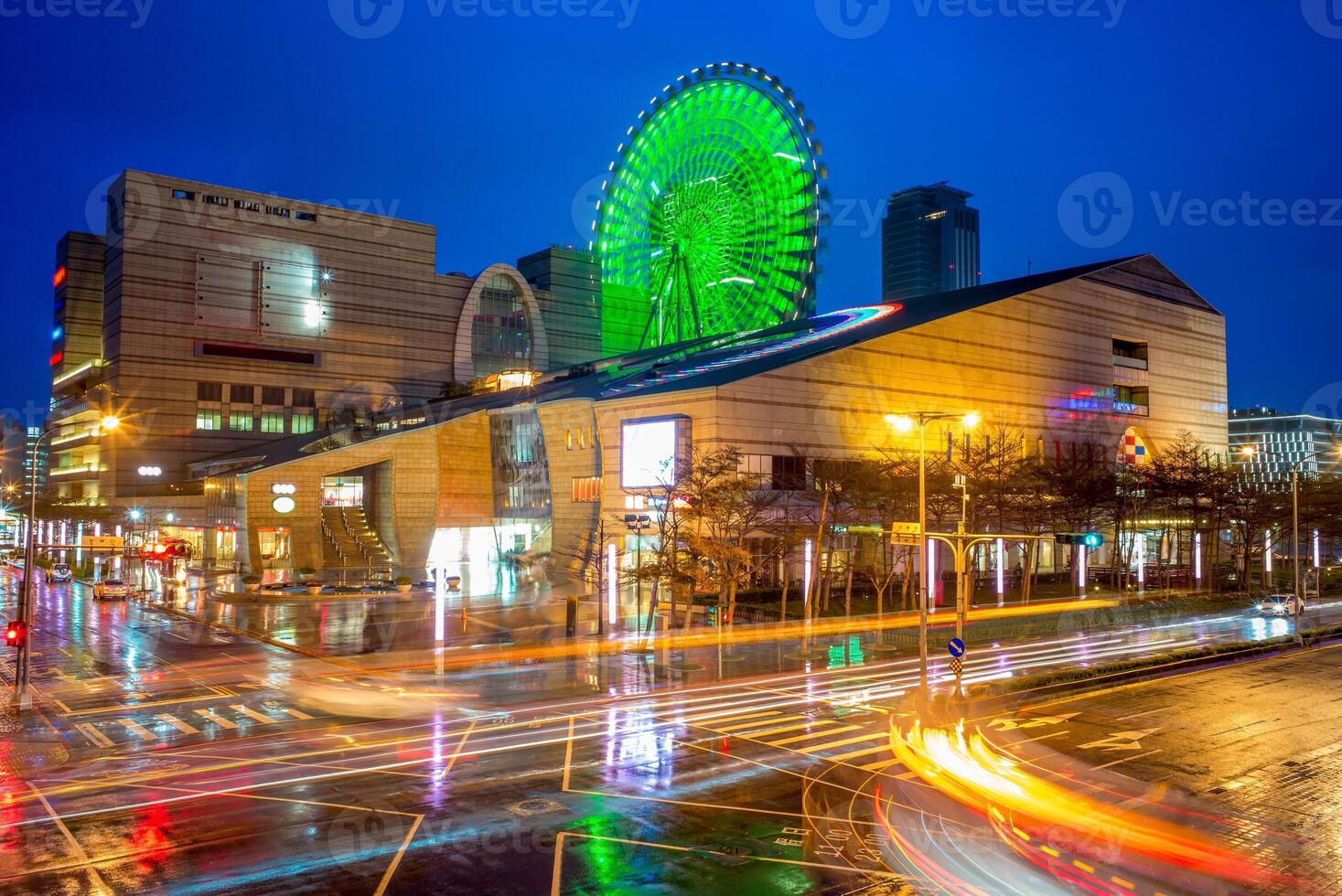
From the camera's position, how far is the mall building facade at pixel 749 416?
62062 millimetres

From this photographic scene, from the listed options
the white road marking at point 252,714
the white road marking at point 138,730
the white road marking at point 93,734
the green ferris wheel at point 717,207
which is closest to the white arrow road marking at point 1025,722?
the white road marking at point 252,714

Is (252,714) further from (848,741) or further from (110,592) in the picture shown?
(110,592)

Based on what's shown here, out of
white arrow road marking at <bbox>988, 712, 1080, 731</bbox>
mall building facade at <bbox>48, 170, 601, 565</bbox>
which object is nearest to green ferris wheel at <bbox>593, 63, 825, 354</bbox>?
mall building facade at <bbox>48, 170, 601, 565</bbox>

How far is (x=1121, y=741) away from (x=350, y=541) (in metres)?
72.2

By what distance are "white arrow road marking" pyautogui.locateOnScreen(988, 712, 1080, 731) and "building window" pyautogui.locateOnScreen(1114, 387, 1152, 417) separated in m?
67.1

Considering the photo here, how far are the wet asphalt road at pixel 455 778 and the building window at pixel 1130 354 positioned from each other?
58546mm

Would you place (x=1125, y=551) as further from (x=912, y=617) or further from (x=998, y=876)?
(x=998, y=876)

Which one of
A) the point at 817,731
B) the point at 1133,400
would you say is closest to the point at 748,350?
the point at 1133,400

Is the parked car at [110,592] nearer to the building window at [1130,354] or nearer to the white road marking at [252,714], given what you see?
the white road marking at [252,714]

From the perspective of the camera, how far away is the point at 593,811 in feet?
58.2

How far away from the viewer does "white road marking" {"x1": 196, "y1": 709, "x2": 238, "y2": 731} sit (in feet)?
85.8

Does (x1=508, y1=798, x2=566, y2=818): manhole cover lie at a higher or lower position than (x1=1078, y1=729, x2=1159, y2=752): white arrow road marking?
higher

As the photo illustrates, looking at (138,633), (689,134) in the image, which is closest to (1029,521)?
(689,134)

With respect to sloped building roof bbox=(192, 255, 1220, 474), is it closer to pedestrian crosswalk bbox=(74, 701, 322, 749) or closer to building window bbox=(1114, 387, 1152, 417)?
building window bbox=(1114, 387, 1152, 417)
